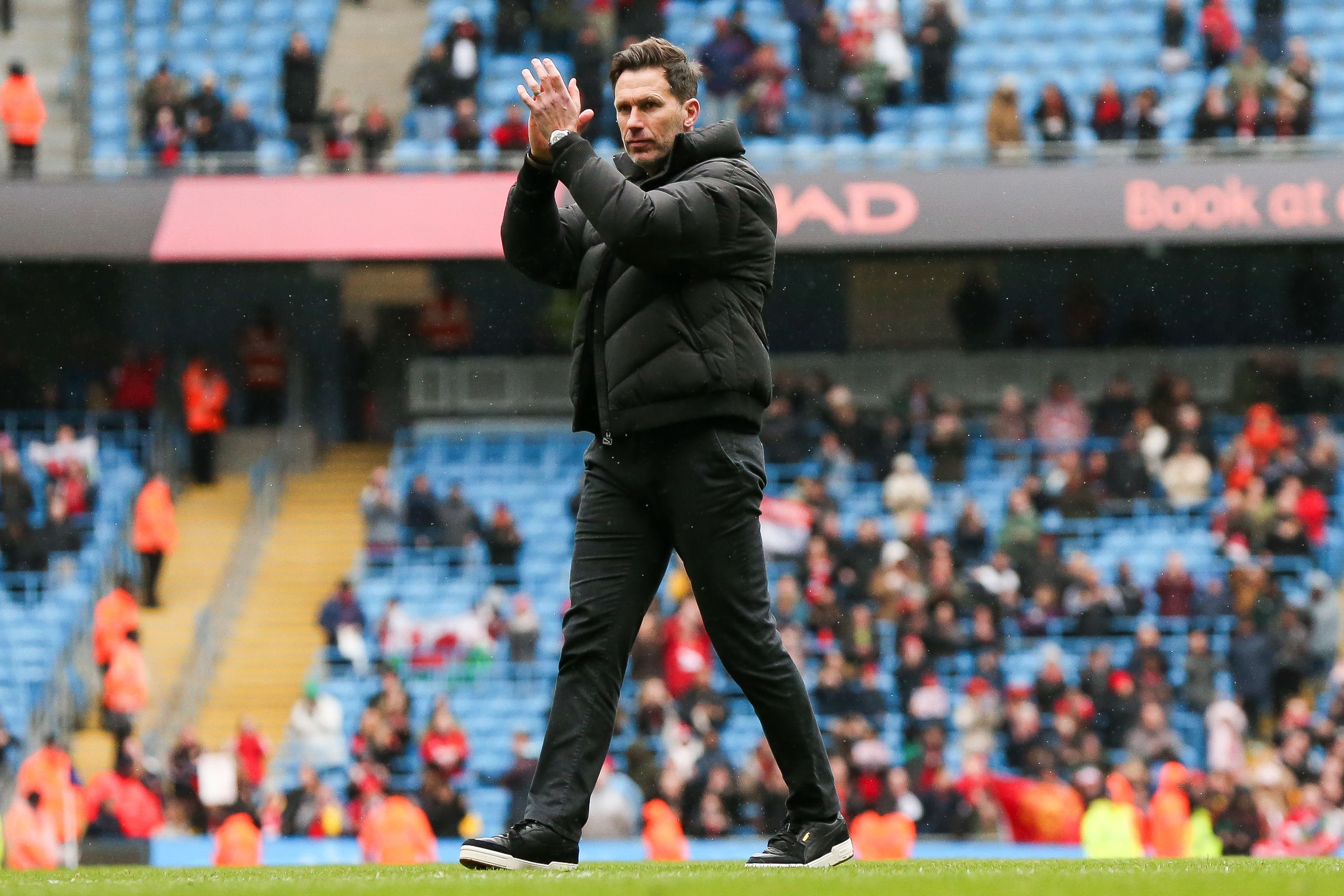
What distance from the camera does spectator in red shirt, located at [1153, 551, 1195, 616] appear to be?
48.1 feet

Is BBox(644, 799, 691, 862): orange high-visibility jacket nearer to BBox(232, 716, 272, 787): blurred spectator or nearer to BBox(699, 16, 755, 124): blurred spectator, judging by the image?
BBox(232, 716, 272, 787): blurred spectator

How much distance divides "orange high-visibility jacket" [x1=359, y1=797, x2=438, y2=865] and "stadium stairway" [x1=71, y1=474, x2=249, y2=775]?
3211 mm

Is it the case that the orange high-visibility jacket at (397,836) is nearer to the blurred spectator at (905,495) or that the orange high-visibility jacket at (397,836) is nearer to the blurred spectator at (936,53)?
the blurred spectator at (905,495)

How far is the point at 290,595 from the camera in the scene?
17125 millimetres

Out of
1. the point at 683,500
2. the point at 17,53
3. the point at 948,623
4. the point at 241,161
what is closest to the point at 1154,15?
the point at 948,623

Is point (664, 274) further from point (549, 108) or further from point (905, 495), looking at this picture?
point (905, 495)

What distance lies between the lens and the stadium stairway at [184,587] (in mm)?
14703

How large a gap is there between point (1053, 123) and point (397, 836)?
8.27 meters

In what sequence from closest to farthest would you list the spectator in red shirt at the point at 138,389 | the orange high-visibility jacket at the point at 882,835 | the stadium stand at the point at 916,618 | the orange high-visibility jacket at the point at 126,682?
the orange high-visibility jacket at the point at 882,835
the stadium stand at the point at 916,618
the orange high-visibility jacket at the point at 126,682
the spectator in red shirt at the point at 138,389

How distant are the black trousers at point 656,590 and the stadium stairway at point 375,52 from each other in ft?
46.8

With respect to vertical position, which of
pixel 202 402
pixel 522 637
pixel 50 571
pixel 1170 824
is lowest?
pixel 1170 824

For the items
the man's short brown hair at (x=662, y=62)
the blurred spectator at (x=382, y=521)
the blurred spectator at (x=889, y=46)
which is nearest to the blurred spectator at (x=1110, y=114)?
the blurred spectator at (x=889, y=46)

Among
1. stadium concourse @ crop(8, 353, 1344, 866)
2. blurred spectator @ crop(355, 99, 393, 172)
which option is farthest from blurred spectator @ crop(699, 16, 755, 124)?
blurred spectator @ crop(355, 99, 393, 172)

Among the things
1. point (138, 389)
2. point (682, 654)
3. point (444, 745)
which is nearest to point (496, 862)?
point (444, 745)
